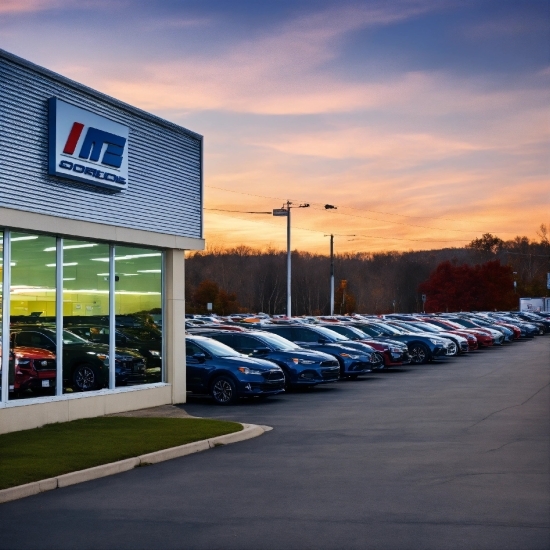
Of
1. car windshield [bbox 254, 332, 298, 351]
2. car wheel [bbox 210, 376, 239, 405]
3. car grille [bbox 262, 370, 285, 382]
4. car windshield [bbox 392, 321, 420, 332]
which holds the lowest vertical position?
car wheel [bbox 210, 376, 239, 405]

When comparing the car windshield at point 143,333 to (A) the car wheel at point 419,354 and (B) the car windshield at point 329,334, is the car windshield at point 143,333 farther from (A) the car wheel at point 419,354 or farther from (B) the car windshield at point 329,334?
(A) the car wheel at point 419,354

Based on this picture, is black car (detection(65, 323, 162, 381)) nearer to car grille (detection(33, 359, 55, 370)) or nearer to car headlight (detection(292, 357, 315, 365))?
car grille (detection(33, 359, 55, 370))

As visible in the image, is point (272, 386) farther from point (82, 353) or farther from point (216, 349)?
point (82, 353)

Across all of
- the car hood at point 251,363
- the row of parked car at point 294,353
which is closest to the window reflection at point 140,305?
the row of parked car at point 294,353

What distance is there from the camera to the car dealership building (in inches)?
592

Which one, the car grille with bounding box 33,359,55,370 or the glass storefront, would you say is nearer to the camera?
the glass storefront

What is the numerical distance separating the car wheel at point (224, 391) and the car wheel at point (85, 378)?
3399 mm

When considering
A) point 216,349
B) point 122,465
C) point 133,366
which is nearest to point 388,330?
point 216,349

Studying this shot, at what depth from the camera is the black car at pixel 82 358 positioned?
1559 centimetres

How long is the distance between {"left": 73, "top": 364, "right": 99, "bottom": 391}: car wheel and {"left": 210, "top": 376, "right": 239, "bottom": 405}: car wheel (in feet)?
11.2

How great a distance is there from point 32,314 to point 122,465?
514 cm

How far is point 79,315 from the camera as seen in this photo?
16953mm

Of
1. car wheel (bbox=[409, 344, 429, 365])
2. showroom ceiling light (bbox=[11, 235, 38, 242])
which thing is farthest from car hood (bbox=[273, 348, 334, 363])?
car wheel (bbox=[409, 344, 429, 365])

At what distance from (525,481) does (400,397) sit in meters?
10.5
